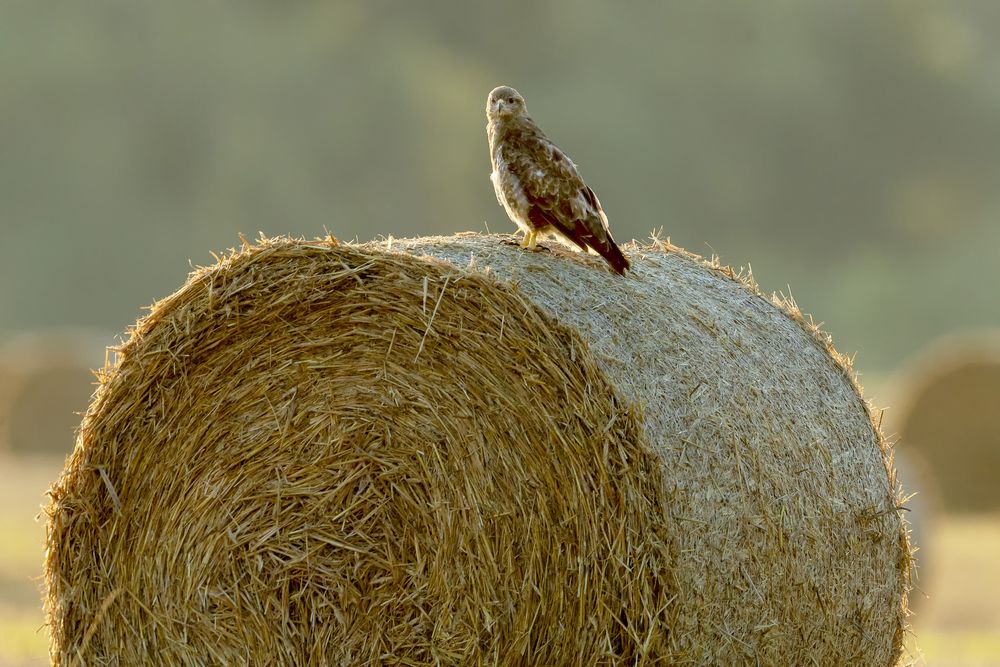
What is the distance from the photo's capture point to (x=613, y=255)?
15.7 ft

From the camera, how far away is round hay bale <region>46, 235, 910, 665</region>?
4148mm

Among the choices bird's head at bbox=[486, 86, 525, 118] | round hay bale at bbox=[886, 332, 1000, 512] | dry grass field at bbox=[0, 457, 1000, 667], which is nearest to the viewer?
bird's head at bbox=[486, 86, 525, 118]

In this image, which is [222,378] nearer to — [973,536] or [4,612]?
[4,612]

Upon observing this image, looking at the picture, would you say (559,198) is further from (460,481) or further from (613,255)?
(460,481)

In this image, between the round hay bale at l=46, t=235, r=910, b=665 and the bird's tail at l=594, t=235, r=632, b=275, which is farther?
the bird's tail at l=594, t=235, r=632, b=275

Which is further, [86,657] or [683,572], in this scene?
[86,657]

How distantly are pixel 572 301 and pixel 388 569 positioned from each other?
3.26 ft

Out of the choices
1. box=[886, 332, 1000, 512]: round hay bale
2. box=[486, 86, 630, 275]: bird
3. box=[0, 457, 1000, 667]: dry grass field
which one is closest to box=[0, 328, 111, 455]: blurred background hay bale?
box=[0, 457, 1000, 667]: dry grass field

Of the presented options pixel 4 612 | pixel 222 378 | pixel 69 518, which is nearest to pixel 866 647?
pixel 222 378

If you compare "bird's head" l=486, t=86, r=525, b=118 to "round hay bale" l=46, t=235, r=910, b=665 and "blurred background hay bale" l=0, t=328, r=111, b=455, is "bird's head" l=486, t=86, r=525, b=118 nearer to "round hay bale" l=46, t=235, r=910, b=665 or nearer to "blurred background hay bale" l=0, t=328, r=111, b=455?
"round hay bale" l=46, t=235, r=910, b=665

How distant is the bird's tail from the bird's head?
66 cm

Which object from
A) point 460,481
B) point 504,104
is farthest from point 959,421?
point 460,481

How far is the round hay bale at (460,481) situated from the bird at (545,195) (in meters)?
0.10

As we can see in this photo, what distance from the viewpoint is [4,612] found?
29.2ft
